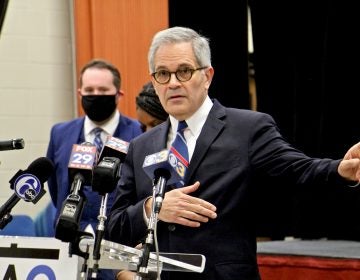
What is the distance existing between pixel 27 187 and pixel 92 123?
1.61 meters

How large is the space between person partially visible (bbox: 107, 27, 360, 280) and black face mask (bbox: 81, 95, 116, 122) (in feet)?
5.29

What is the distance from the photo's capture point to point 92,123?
453 centimetres

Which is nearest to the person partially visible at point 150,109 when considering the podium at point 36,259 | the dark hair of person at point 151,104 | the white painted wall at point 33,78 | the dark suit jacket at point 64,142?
the dark hair of person at point 151,104

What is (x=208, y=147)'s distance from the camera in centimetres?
278

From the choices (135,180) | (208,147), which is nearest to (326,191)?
(208,147)

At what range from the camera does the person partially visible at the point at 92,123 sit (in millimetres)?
4406

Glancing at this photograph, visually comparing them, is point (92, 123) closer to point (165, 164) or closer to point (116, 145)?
point (116, 145)

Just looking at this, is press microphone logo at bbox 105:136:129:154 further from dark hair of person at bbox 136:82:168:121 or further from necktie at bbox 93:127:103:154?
necktie at bbox 93:127:103:154

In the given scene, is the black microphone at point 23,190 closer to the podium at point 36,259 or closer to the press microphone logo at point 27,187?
the press microphone logo at point 27,187

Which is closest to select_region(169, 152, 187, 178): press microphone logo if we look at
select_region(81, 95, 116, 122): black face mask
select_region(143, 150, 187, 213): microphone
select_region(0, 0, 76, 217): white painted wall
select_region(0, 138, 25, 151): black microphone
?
select_region(143, 150, 187, 213): microphone

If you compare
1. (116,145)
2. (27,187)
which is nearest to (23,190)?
(27,187)

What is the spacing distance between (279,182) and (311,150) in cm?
332

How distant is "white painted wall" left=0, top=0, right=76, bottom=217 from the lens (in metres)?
6.07

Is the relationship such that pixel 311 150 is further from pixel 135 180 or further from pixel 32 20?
pixel 135 180
